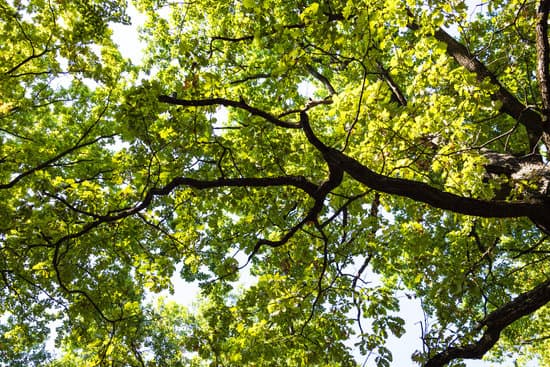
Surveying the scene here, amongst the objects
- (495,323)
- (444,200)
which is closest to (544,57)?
(444,200)

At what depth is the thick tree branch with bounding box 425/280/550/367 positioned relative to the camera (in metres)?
4.91

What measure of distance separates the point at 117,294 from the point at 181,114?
4342 mm

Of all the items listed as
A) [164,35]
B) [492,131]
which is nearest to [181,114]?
[164,35]

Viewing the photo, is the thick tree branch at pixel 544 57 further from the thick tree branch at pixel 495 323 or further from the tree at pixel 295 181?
the thick tree branch at pixel 495 323

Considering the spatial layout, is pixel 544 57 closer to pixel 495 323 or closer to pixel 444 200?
pixel 444 200

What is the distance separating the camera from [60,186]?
18.4 feet

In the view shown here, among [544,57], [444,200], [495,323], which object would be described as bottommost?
[495,323]

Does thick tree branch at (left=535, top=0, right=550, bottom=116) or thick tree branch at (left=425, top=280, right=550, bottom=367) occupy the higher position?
thick tree branch at (left=535, top=0, right=550, bottom=116)

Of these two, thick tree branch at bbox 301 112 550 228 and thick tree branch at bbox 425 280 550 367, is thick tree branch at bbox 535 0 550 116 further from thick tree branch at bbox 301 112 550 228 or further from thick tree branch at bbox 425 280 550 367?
thick tree branch at bbox 425 280 550 367

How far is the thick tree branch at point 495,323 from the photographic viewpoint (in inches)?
193

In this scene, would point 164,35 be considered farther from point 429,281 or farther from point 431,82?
point 429,281

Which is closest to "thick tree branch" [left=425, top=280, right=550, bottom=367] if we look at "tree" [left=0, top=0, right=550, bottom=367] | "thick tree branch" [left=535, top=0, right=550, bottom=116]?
"tree" [left=0, top=0, right=550, bottom=367]

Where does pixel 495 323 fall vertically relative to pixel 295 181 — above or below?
below

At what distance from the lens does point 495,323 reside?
5070 mm
